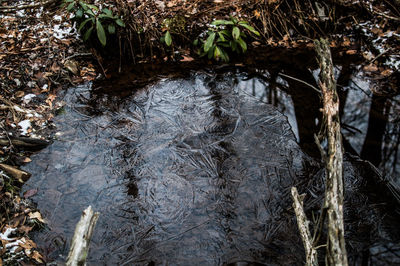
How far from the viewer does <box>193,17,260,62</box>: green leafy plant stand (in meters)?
4.65

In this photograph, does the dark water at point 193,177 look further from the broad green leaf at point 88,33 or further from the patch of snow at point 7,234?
the broad green leaf at point 88,33

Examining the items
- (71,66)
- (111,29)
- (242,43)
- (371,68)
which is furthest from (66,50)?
(371,68)

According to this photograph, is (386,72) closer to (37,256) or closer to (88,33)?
(88,33)

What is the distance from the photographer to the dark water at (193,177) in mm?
2773

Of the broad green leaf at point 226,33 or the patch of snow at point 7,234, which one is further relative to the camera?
the broad green leaf at point 226,33

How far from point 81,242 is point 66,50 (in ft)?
12.7

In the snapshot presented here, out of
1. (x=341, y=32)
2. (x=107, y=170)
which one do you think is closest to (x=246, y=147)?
(x=107, y=170)

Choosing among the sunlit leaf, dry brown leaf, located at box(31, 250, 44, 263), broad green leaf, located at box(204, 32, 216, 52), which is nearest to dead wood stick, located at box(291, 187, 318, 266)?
dry brown leaf, located at box(31, 250, 44, 263)

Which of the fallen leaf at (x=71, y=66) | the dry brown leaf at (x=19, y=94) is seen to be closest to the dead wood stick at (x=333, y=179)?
the fallen leaf at (x=71, y=66)

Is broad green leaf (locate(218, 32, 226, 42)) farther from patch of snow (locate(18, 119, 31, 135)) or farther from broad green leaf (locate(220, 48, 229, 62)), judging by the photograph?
patch of snow (locate(18, 119, 31, 135))

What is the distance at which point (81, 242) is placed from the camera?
70.7 inches

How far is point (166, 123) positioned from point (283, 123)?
1405mm

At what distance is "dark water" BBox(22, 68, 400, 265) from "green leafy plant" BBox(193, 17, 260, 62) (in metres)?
0.48

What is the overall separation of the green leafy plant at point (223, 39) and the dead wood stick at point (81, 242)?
335cm
